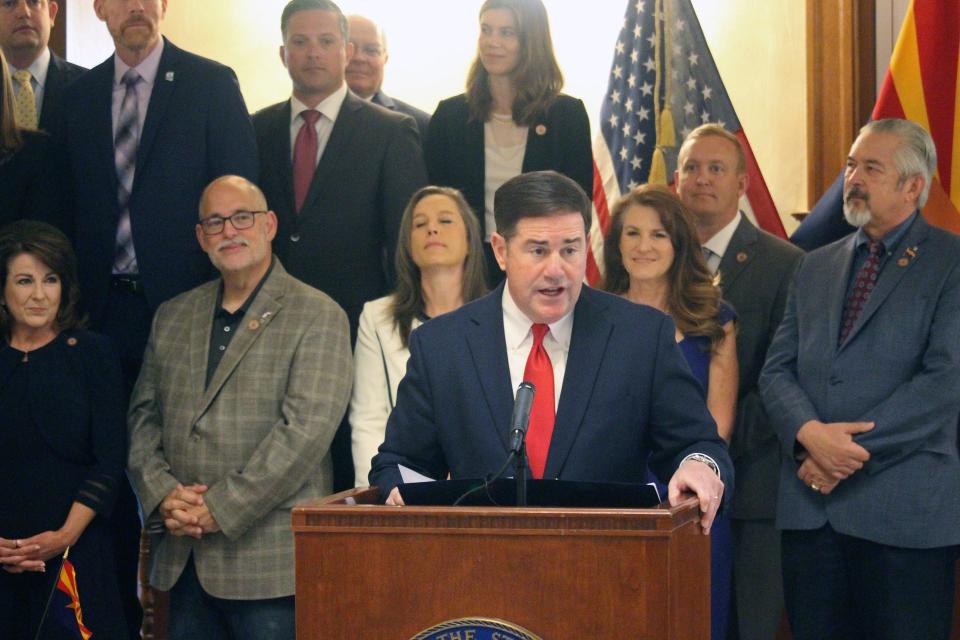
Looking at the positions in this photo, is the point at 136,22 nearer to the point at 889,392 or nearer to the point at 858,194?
the point at 858,194

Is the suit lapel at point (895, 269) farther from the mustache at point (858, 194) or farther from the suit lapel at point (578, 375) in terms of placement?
the suit lapel at point (578, 375)

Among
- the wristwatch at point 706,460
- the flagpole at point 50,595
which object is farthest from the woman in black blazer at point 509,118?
the wristwatch at point 706,460

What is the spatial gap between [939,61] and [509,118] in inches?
62.7

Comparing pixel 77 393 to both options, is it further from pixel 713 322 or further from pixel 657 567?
pixel 657 567

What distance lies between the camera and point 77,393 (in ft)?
14.5

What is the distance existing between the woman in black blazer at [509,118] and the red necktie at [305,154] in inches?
17.4

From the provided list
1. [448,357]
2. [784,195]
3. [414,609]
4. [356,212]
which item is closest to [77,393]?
[356,212]

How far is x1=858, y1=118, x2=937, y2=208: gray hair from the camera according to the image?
4.25 metres

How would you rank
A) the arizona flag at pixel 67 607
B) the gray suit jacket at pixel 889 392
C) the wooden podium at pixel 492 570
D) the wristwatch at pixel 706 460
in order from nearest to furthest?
the wooden podium at pixel 492 570 → the wristwatch at pixel 706 460 → the gray suit jacket at pixel 889 392 → the arizona flag at pixel 67 607

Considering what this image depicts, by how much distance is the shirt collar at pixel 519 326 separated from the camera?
3084 millimetres

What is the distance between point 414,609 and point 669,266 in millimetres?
2367

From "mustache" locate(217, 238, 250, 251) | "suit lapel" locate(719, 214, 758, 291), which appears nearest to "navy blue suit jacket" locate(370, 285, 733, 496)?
"mustache" locate(217, 238, 250, 251)

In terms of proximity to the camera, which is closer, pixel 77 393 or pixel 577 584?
pixel 577 584

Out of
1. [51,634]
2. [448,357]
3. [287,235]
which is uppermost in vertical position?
[287,235]
